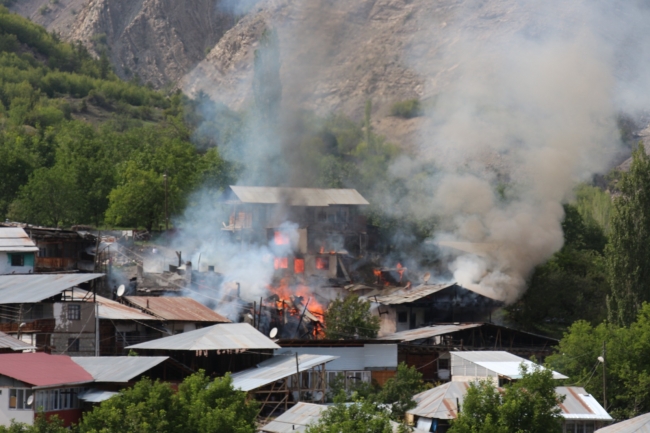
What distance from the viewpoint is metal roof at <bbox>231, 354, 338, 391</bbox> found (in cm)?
4125

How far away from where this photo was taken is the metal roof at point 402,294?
6197cm

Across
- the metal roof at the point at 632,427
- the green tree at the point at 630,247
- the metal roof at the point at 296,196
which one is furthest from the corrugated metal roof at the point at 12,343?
the metal roof at the point at 296,196

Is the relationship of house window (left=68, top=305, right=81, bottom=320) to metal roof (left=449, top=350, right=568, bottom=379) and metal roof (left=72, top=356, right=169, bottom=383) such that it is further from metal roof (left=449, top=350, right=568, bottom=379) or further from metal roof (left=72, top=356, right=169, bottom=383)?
metal roof (left=449, top=350, right=568, bottom=379)

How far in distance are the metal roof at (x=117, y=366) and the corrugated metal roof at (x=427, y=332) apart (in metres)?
14.8

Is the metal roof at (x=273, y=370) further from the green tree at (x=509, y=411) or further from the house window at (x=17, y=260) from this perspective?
the house window at (x=17, y=260)

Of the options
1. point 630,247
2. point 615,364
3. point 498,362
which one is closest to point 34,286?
point 498,362

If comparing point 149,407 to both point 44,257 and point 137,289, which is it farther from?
point 44,257

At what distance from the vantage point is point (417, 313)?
62.8 metres

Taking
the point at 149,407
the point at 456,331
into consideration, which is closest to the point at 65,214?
the point at 456,331

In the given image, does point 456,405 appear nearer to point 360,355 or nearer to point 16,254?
point 360,355

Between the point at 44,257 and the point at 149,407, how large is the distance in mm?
30400

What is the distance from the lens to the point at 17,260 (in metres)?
58.1

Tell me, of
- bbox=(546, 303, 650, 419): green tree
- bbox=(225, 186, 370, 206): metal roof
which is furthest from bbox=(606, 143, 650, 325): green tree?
bbox=(225, 186, 370, 206): metal roof

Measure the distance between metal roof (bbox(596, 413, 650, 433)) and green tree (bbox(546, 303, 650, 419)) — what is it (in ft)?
21.4
